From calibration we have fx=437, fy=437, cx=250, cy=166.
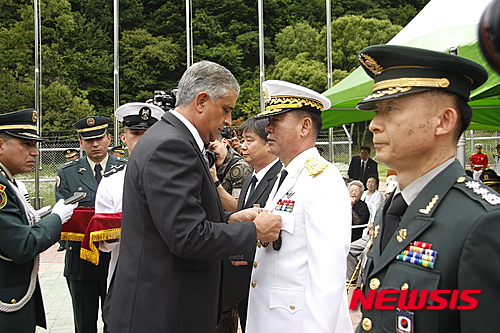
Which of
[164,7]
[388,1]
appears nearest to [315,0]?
[388,1]

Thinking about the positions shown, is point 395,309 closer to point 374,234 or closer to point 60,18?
point 374,234

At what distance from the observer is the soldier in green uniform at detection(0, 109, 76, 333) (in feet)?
9.08

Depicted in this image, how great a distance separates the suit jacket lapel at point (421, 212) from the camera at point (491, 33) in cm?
79

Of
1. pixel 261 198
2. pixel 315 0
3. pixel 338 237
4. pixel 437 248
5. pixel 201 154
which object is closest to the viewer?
pixel 437 248

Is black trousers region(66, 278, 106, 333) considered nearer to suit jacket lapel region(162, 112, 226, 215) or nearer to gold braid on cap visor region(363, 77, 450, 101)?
suit jacket lapel region(162, 112, 226, 215)

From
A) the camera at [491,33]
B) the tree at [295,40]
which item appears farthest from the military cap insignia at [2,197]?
the tree at [295,40]

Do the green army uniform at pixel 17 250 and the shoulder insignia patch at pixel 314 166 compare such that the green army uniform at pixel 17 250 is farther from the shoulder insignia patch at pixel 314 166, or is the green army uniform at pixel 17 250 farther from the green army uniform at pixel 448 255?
the green army uniform at pixel 448 255

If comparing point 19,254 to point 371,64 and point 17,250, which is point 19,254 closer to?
point 17,250

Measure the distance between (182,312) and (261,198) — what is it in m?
1.37

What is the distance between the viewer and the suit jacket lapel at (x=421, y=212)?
1432 mm

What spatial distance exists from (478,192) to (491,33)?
0.81 metres

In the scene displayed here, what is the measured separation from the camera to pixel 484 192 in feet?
4.53

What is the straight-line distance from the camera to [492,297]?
4.09ft

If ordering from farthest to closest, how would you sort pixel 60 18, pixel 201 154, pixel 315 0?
pixel 315 0
pixel 60 18
pixel 201 154
